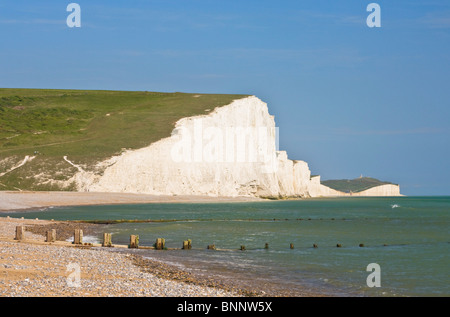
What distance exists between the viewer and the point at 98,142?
106m

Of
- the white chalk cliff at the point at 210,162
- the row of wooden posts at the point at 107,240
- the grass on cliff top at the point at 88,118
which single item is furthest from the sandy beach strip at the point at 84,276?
the grass on cliff top at the point at 88,118

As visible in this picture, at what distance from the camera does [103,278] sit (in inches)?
681

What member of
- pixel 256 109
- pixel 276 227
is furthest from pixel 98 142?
pixel 276 227

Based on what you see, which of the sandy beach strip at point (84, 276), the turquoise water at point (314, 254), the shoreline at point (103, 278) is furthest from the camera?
the turquoise water at point (314, 254)

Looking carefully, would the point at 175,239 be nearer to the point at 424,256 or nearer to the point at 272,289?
the point at 424,256

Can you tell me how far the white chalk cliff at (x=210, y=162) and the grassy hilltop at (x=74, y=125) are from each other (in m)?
3.29

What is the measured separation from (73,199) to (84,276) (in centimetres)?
6275

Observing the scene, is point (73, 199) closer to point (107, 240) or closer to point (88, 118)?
point (107, 240)

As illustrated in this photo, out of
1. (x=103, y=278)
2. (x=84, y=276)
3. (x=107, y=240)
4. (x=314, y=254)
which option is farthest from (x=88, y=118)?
(x=103, y=278)

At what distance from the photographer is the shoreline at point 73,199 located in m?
67.0

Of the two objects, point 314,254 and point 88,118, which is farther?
point 88,118

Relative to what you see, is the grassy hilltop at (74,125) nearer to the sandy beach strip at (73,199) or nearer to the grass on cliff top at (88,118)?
the grass on cliff top at (88,118)

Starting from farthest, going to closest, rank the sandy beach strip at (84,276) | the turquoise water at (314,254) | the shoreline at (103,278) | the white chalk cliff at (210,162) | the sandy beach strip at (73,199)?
the white chalk cliff at (210,162) → the sandy beach strip at (73,199) → the turquoise water at (314,254) → the shoreline at (103,278) → the sandy beach strip at (84,276)
